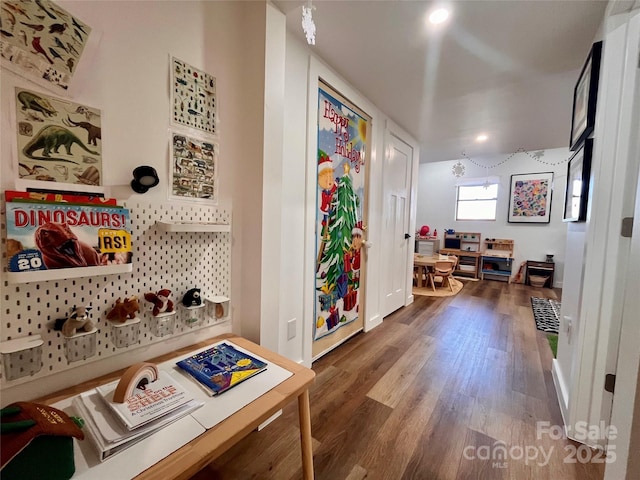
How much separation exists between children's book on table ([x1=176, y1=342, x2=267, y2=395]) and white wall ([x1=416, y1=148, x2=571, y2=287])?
6458 millimetres

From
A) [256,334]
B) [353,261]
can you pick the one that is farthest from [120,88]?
[353,261]

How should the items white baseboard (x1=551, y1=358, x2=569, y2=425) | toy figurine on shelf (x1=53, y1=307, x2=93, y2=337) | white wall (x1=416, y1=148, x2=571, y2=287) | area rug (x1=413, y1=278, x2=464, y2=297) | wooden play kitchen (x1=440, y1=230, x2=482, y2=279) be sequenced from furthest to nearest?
1. wooden play kitchen (x1=440, y1=230, x2=482, y2=279)
2. white wall (x1=416, y1=148, x2=571, y2=287)
3. area rug (x1=413, y1=278, x2=464, y2=297)
4. white baseboard (x1=551, y1=358, x2=569, y2=425)
5. toy figurine on shelf (x1=53, y1=307, x2=93, y2=337)

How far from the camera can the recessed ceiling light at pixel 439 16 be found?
139cm

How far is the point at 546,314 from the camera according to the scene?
3.48m

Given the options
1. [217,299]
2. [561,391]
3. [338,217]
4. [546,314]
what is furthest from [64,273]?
[546,314]

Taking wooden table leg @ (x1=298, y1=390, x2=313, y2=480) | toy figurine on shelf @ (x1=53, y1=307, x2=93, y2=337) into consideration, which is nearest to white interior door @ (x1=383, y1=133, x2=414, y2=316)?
wooden table leg @ (x1=298, y1=390, x2=313, y2=480)

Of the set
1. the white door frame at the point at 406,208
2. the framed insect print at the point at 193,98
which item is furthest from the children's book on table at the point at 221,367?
the white door frame at the point at 406,208

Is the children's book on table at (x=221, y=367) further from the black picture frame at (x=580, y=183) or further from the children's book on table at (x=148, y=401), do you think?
the black picture frame at (x=580, y=183)

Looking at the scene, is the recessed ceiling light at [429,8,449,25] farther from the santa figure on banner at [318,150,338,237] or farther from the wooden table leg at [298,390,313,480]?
the wooden table leg at [298,390,313,480]

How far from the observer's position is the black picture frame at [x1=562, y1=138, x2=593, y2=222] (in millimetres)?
1493

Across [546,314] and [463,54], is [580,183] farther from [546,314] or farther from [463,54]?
[546,314]

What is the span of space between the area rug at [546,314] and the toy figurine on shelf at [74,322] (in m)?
3.97

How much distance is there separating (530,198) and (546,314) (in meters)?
3.04

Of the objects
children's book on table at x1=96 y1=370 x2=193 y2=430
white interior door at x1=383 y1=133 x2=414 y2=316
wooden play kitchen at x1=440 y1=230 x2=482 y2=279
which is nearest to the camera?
children's book on table at x1=96 y1=370 x2=193 y2=430
